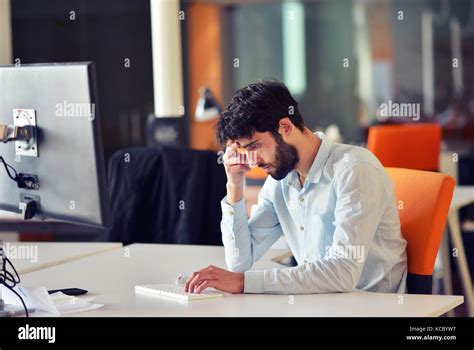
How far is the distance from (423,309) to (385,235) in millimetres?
407

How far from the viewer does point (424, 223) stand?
7.91ft

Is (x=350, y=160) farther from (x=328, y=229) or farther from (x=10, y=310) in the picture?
(x=10, y=310)

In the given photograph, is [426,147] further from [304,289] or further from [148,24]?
[148,24]

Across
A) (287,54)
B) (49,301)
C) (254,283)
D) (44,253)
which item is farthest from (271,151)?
(287,54)

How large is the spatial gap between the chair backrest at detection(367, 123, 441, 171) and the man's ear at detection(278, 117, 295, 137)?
98.8 inches

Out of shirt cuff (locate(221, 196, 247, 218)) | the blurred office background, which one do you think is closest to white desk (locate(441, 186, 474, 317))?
shirt cuff (locate(221, 196, 247, 218))

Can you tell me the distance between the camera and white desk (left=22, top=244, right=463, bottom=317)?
1982mm

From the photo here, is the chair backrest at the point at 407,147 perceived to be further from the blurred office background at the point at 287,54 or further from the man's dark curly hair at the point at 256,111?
the blurred office background at the point at 287,54

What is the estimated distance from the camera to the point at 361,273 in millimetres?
2383

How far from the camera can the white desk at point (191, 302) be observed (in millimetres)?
1982

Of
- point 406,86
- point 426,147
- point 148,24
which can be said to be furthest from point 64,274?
point 406,86

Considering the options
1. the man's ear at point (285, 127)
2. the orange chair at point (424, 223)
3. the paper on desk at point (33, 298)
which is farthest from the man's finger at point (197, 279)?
the orange chair at point (424, 223)

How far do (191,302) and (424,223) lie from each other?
735 millimetres

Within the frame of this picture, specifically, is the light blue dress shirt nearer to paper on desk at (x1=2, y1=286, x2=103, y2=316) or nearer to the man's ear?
the man's ear
